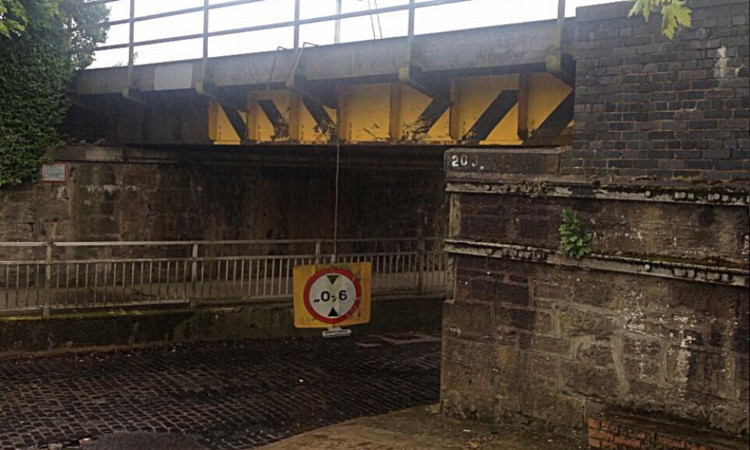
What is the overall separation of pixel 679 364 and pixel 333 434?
3.15 m

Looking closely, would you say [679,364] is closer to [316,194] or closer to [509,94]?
[509,94]

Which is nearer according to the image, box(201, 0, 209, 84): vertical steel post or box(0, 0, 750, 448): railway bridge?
box(0, 0, 750, 448): railway bridge

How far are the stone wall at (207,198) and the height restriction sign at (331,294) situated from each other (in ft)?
13.4

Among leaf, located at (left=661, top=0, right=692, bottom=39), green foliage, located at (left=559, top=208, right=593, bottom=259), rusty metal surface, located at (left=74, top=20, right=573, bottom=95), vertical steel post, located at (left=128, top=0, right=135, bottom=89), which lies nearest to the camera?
leaf, located at (left=661, top=0, right=692, bottom=39)

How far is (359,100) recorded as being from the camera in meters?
10.6

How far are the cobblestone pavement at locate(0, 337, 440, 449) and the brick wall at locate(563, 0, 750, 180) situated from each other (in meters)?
4.20

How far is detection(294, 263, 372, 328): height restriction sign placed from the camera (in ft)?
33.6

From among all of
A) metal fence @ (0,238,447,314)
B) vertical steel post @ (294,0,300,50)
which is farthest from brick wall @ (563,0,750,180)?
metal fence @ (0,238,447,314)

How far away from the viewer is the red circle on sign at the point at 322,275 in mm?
10250

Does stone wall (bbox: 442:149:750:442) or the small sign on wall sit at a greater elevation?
the small sign on wall

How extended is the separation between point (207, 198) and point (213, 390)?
6687 mm

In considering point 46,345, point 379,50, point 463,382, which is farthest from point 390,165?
point 463,382

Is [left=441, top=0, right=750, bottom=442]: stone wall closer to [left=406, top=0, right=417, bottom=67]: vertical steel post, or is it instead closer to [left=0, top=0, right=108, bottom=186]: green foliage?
[left=406, top=0, right=417, bottom=67]: vertical steel post

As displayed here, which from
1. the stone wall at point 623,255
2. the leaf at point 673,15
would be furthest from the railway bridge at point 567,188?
the leaf at point 673,15
